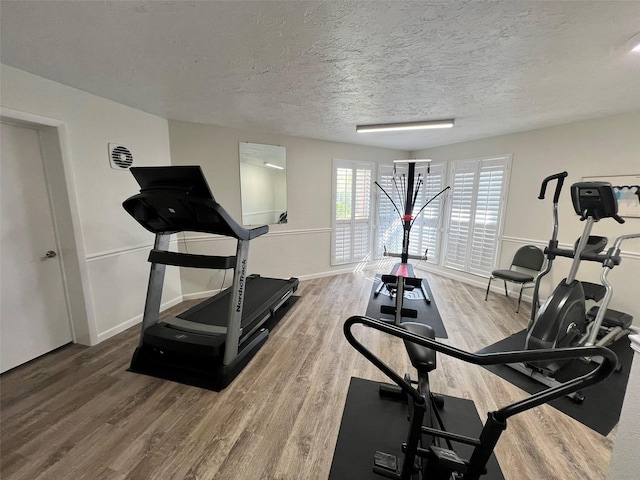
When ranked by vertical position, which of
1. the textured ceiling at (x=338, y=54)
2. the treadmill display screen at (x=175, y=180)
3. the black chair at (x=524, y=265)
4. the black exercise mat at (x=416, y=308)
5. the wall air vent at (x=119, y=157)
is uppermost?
the textured ceiling at (x=338, y=54)

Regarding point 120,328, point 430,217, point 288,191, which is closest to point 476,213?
point 430,217

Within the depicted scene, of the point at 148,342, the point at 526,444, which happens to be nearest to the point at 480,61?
the point at 526,444

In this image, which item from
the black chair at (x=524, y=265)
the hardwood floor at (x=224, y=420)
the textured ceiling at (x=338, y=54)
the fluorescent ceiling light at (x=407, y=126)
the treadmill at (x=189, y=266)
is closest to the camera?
the textured ceiling at (x=338, y=54)

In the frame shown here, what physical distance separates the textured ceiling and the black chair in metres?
1.76

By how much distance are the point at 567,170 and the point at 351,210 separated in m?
3.09

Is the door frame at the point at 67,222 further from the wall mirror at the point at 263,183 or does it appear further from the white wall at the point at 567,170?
the white wall at the point at 567,170

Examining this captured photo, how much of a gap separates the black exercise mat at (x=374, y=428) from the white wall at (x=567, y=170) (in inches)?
107

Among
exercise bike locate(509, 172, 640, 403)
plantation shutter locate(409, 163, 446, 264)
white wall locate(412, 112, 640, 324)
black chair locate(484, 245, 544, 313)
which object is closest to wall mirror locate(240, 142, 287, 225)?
plantation shutter locate(409, 163, 446, 264)

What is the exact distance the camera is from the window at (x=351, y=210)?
4859 millimetres

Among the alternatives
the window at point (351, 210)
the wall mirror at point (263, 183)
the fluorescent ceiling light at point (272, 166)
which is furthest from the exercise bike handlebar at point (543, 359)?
the window at point (351, 210)

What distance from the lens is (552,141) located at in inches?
137

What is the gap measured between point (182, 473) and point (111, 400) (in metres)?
0.95

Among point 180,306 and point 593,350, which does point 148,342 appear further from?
point 593,350

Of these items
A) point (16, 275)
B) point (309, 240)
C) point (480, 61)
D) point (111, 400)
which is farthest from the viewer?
point (309, 240)
